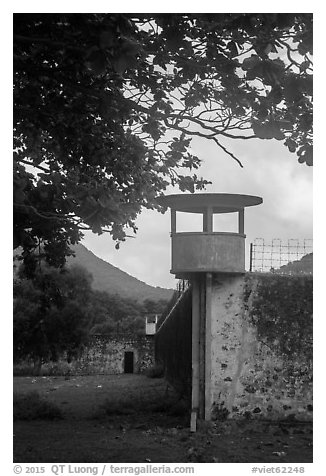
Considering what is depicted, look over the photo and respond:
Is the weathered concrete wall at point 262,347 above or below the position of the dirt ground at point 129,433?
above

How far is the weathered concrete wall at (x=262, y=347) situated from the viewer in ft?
31.0

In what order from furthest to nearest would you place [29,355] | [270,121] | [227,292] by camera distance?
[227,292]
[29,355]
[270,121]

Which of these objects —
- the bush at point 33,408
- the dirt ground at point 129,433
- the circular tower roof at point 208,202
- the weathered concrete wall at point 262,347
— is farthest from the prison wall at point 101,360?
the circular tower roof at point 208,202

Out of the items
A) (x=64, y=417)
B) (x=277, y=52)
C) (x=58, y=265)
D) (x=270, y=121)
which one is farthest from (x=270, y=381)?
(x=277, y=52)

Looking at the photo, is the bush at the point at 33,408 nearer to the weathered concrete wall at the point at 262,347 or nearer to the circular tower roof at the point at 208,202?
the weathered concrete wall at the point at 262,347

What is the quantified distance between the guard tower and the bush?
81.3 inches

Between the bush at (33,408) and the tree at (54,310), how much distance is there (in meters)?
0.37

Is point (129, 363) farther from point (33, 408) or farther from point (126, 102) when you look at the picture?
point (126, 102)

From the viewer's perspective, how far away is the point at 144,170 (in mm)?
7699

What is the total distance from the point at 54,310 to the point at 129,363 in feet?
16.2

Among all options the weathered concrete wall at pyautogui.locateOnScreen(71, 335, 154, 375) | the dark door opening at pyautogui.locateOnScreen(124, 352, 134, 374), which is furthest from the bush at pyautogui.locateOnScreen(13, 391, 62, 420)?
the dark door opening at pyautogui.locateOnScreen(124, 352, 134, 374)

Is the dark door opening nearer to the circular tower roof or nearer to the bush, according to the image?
the bush

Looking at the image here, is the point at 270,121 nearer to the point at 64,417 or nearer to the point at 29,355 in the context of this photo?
the point at 29,355
